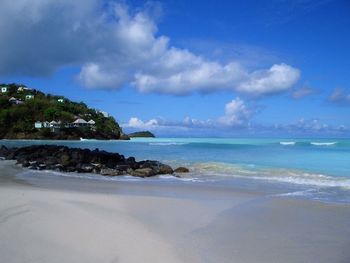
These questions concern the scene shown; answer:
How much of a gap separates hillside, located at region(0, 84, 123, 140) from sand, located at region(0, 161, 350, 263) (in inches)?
3334

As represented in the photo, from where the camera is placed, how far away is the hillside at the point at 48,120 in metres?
89.9

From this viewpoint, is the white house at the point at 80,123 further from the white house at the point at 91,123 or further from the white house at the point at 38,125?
the white house at the point at 38,125

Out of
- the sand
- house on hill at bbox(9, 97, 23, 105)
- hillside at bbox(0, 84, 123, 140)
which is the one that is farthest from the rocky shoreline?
house on hill at bbox(9, 97, 23, 105)

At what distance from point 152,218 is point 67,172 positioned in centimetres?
1123

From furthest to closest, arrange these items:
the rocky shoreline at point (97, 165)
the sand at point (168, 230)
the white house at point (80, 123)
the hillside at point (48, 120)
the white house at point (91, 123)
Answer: the white house at point (91, 123) < the white house at point (80, 123) < the hillside at point (48, 120) < the rocky shoreline at point (97, 165) < the sand at point (168, 230)

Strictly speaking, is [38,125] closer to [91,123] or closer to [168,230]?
[91,123]

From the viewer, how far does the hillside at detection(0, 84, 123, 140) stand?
3538 inches

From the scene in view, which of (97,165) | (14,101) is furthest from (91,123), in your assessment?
(97,165)

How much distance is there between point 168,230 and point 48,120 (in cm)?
9656

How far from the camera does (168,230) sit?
6.00 metres

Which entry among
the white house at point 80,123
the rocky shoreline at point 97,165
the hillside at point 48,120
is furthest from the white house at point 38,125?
the rocky shoreline at point 97,165

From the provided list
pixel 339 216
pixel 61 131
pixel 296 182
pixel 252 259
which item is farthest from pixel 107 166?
pixel 61 131

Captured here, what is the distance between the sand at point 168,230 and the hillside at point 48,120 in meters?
84.7

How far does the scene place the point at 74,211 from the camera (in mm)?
6914
